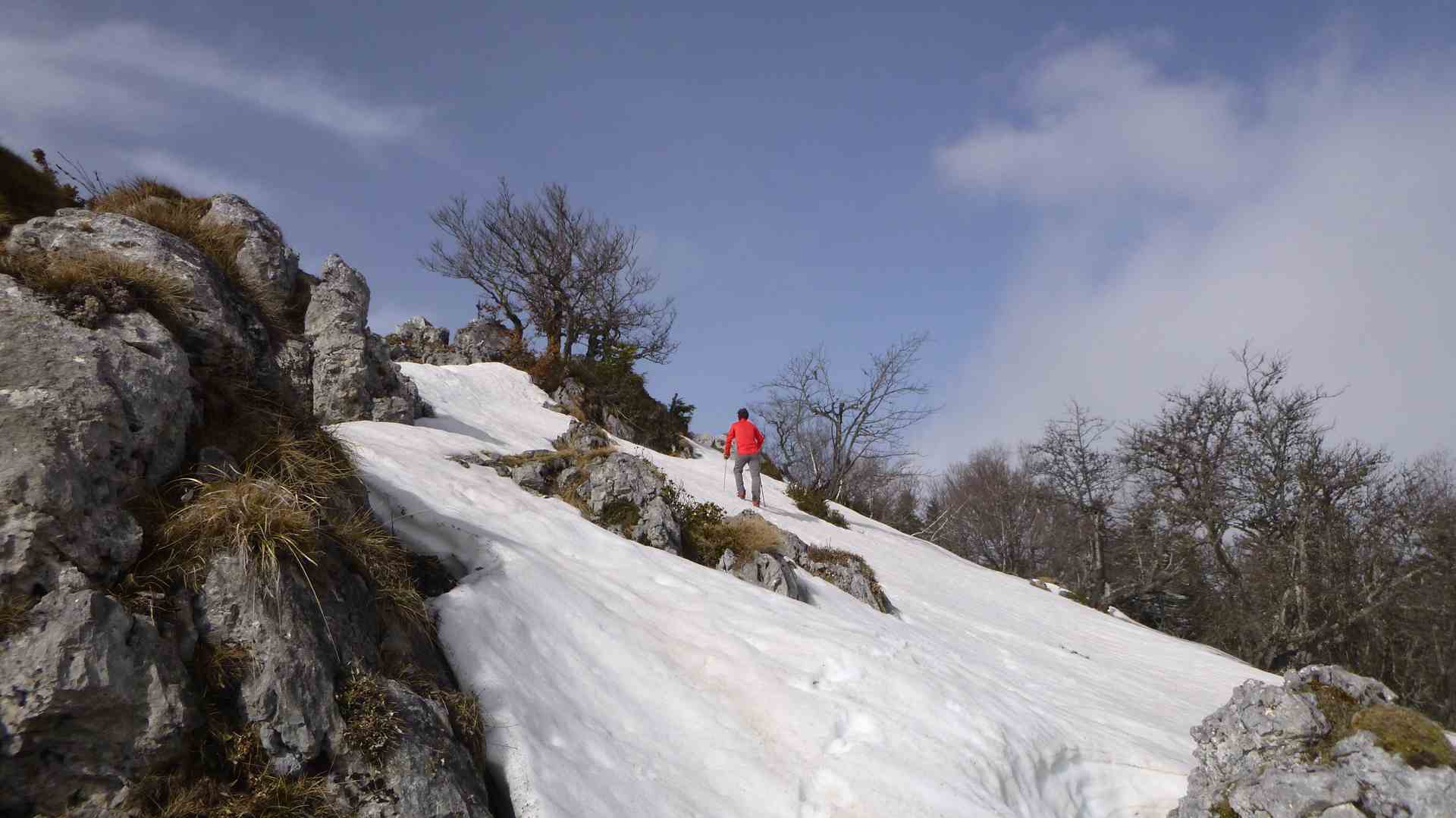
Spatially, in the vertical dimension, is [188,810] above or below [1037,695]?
below

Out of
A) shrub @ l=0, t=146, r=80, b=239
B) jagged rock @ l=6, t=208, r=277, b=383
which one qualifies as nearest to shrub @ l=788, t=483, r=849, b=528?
A: jagged rock @ l=6, t=208, r=277, b=383

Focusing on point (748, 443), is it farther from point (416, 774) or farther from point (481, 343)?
point (481, 343)

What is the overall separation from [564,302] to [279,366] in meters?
26.0

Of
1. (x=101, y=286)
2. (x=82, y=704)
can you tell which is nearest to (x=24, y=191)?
(x=101, y=286)

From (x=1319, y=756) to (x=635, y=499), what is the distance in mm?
6996

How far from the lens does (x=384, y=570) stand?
4.96 meters

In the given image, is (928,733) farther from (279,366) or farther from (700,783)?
(279,366)

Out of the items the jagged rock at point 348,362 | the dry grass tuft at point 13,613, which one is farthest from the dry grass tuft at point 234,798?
the jagged rock at point 348,362

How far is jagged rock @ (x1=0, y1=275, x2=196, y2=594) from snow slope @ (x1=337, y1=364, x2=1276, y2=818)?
217cm

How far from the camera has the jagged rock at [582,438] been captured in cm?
1452

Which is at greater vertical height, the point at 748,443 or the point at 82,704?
the point at 748,443

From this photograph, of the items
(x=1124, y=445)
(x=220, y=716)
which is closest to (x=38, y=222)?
(x=220, y=716)

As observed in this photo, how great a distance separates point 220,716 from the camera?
343 centimetres

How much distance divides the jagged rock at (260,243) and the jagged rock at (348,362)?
0.90 meters
